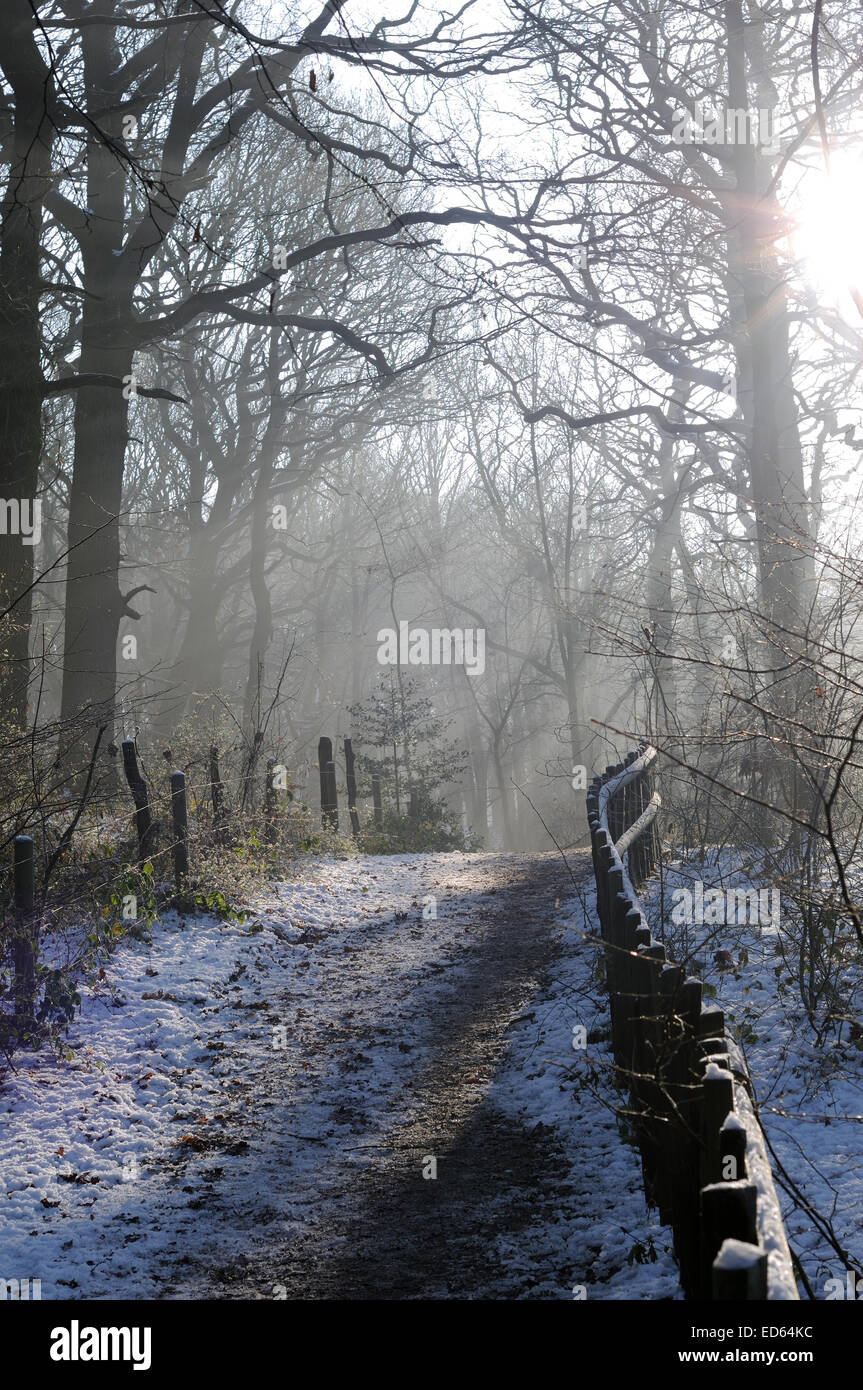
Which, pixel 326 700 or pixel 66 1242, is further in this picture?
pixel 326 700

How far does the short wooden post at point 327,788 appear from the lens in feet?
51.0

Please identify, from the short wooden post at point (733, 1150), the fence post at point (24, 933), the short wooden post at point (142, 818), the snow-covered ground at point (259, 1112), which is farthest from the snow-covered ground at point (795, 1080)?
the short wooden post at point (142, 818)

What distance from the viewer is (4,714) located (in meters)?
9.81

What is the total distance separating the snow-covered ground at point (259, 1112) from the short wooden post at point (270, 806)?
8.11 ft

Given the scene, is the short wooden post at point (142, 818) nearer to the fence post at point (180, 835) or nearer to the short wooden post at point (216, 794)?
the fence post at point (180, 835)

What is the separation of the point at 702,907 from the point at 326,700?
108 feet

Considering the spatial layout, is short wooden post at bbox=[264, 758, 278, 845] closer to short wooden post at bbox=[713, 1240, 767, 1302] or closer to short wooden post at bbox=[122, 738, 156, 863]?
short wooden post at bbox=[122, 738, 156, 863]

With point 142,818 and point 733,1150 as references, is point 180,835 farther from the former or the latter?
point 733,1150

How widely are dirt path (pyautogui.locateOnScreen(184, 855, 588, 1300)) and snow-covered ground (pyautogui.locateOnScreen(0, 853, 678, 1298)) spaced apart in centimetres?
3

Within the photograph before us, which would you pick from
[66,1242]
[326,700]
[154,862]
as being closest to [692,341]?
Answer: [154,862]

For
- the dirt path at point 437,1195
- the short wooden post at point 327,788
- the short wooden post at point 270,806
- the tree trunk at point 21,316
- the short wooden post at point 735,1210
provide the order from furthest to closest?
the short wooden post at point 327,788, the short wooden post at point 270,806, the tree trunk at point 21,316, the dirt path at point 437,1195, the short wooden post at point 735,1210

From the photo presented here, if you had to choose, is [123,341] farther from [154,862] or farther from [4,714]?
[154,862]

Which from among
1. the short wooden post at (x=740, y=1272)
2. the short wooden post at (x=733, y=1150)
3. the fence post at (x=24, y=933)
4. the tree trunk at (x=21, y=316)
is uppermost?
the tree trunk at (x=21, y=316)
